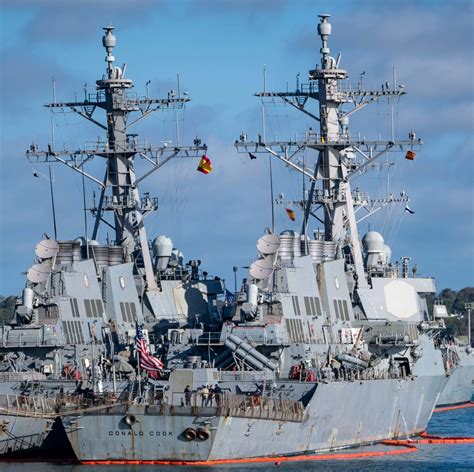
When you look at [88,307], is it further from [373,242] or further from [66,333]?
[373,242]

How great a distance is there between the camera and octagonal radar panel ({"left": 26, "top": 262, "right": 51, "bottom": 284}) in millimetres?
54531

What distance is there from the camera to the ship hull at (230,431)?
46812 mm

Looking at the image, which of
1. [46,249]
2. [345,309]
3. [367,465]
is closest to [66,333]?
[46,249]

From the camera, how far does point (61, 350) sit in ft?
176

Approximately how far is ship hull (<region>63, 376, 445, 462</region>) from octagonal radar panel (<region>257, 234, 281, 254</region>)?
200 inches

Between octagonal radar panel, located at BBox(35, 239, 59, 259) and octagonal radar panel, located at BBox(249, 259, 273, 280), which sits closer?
octagonal radar panel, located at BBox(249, 259, 273, 280)

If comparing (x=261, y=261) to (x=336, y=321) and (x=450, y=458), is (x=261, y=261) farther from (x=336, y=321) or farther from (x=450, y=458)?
(x=450, y=458)

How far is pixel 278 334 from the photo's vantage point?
172 ft

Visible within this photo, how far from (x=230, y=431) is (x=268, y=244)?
897cm

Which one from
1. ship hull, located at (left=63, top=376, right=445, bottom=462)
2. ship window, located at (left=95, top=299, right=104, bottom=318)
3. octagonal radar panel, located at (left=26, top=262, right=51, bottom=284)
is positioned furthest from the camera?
ship window, located at (left=95, top=299, right=104, bottom=318)

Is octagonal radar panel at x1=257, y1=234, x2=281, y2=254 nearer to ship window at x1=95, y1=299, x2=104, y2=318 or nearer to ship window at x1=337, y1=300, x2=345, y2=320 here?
ship window at x1=337, y1=300, x2=345, y2=320

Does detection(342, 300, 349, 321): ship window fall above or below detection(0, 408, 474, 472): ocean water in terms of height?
above

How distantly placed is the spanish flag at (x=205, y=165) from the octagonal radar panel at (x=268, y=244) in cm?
606

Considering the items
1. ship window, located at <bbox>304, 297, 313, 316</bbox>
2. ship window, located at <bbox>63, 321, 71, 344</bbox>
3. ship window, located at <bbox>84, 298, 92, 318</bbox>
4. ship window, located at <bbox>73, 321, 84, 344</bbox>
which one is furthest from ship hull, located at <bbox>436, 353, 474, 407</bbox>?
ship window, located at <bbox>63, 321, 71, 344</bbox>
